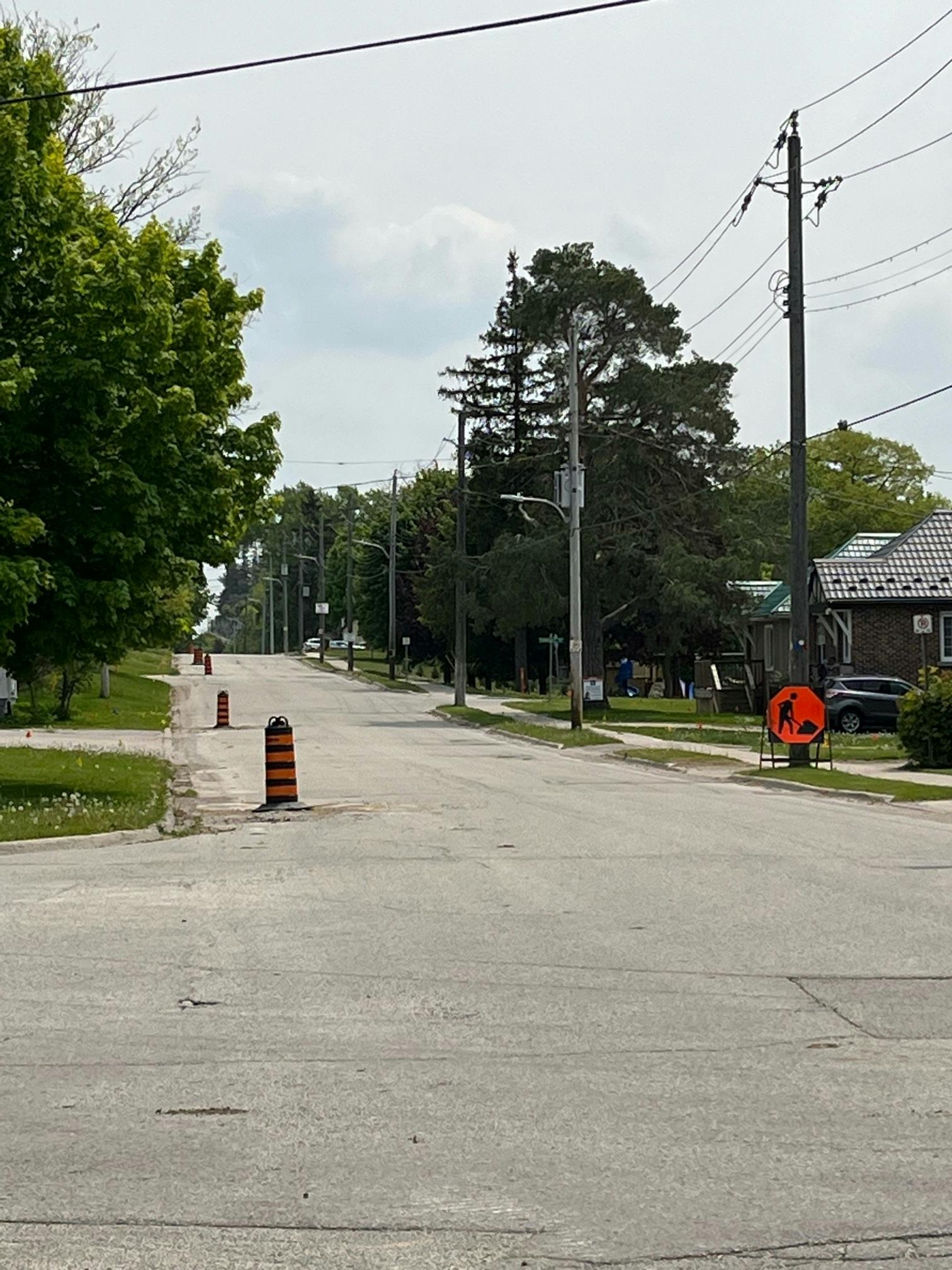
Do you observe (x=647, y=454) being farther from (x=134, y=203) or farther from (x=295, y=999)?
(x=295, y=999)

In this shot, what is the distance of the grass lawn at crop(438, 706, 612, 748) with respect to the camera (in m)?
39.8

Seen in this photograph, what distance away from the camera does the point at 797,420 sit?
30.7 m

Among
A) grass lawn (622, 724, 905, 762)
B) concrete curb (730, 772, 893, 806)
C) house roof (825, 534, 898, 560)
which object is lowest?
concrete curb (730, 772, 893, 806)

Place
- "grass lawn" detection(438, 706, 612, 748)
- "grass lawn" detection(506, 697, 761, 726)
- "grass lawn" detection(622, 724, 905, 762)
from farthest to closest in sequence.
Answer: "grass lawn" detection(506, 697, 761, 726)
"grass lawn" detection(438, 706, 612, 748)
"grass lawn" detection(622, 724, 905, 762)

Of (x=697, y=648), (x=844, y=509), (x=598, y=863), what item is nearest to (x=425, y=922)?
(x=598, y=863)

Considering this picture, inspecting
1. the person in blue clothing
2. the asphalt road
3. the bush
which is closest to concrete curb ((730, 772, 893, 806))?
the bush

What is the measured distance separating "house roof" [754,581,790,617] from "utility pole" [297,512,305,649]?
199 feet

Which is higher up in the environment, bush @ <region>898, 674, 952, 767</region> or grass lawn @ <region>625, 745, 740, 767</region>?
bush @ <region>898, 674, 952, 767</region>

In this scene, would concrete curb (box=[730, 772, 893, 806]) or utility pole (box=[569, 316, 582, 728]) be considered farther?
utility pole (box=[569, 316, 582, 728])

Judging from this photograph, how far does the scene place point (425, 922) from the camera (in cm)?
1195

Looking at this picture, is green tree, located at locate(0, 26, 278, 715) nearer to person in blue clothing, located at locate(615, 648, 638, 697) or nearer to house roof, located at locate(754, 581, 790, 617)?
house roof, located at locate(754, 581, 790, 617)

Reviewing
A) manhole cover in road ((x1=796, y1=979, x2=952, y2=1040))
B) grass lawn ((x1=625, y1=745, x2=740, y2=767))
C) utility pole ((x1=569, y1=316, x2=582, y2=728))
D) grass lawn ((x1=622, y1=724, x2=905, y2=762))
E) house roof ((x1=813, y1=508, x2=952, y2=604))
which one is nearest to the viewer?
manhole cover in road ((x1=796, y1=979, x2=952, y2=1040))

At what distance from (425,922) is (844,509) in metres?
94.1

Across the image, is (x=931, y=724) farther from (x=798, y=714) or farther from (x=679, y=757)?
(x=679, y=757)
